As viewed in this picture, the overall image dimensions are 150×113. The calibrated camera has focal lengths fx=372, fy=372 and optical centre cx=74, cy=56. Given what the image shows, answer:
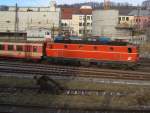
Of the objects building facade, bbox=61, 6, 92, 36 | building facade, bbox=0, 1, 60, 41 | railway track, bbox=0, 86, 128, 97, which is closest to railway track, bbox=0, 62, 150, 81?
railway track, bbox=0, 86, 128, 97

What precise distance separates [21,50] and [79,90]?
19595 millimetres

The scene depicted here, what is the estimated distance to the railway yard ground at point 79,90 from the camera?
17.8 metres

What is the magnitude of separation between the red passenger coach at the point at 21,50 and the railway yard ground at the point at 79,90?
991cm

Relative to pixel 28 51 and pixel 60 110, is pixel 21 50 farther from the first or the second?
pixel 60 110

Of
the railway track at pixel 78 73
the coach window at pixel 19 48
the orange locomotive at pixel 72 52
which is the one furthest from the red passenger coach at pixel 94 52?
the railway track at pixel 78 73

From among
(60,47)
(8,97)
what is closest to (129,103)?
(8,97)

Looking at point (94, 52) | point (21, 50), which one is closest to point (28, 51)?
point (21, 50)

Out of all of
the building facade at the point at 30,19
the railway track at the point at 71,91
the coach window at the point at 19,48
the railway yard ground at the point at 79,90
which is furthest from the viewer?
the building facade at the point at 30,19

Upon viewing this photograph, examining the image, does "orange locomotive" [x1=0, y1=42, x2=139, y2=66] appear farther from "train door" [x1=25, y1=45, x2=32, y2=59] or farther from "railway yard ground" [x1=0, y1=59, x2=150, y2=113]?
"railway yard ground" [x1=0, y1=59, x2=150, y2=113]

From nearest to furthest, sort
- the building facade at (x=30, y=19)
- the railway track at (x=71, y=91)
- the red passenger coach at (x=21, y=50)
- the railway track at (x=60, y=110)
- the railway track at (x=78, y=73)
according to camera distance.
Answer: the railway track at (x=60, y=110) → the railway track at (x=71, y=91) → the railway track at (x=78, y=73) → the red passenger coach at (x=21, y=50) → the building facade at (x=30, y=19)

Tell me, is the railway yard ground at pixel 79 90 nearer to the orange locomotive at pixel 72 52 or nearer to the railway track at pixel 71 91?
the railway track at pixel 71 91

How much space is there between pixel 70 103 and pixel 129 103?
9.56 ft

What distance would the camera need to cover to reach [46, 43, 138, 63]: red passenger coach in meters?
35.7

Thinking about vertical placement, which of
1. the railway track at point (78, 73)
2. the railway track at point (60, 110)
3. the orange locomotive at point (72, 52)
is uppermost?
the orange locomotive at point (72, 52)
